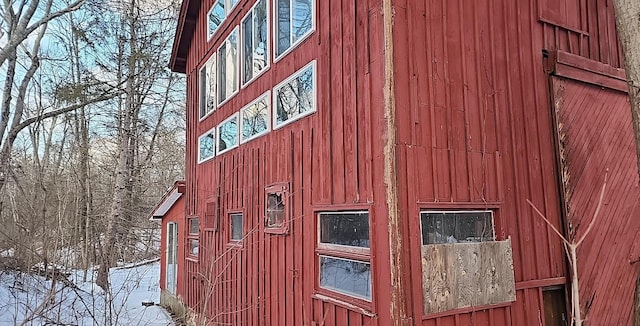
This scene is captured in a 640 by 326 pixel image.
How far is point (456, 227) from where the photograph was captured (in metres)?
3.81

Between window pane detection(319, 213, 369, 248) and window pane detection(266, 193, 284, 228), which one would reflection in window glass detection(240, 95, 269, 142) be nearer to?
→ window pane detection(266, 193, 284, 228)

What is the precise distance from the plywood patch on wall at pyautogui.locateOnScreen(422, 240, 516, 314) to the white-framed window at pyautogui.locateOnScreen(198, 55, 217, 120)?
19.7ft

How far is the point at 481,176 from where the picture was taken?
12.9 ft

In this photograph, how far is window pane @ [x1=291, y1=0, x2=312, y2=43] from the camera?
16.6ft

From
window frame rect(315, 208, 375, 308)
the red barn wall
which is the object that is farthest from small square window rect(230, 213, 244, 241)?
window frame rect(315, 208, 375, 308)

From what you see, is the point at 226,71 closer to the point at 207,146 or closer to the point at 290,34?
the point at 207,146

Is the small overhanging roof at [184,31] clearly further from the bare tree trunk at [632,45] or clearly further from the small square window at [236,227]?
the bare tree trunk at [632,45]

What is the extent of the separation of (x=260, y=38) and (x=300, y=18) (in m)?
1.31

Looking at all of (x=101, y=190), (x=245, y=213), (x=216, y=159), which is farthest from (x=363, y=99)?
(x=101, y=190)

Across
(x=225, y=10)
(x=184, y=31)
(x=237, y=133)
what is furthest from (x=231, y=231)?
(x=184, y=31)

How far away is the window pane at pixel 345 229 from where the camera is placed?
12.6ft

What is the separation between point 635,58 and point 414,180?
5.37 feet

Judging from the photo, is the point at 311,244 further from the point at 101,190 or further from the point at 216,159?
the point at 101,190

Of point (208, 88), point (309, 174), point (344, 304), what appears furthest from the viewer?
point (208, 88)
